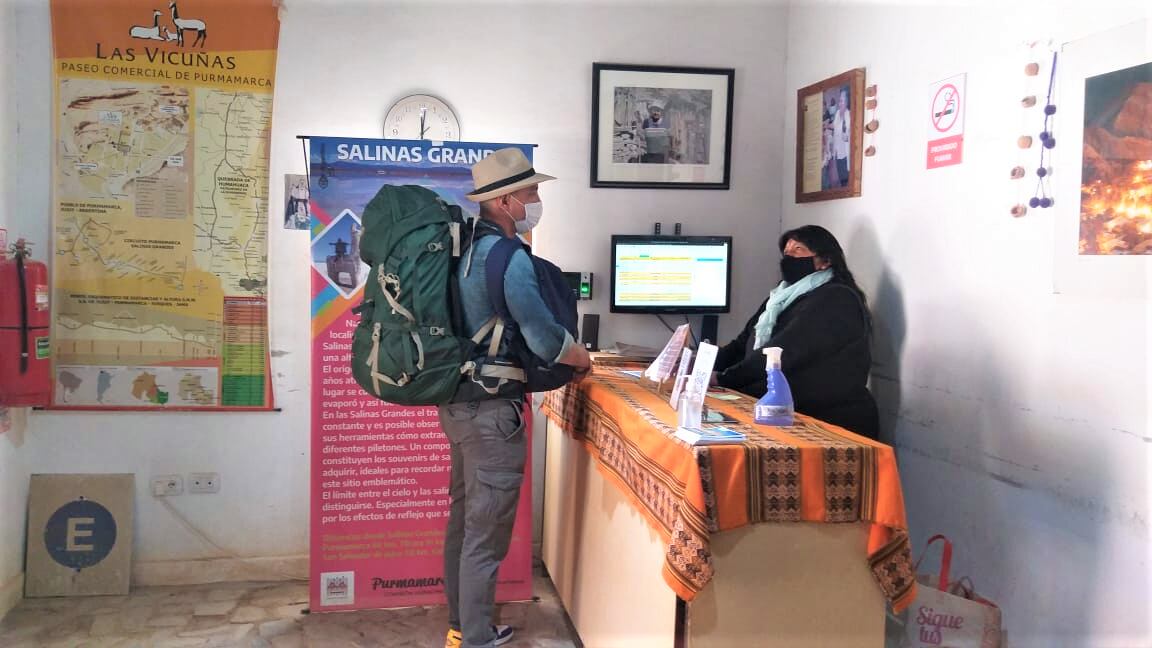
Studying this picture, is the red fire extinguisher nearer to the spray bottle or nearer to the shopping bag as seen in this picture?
the spray bottle

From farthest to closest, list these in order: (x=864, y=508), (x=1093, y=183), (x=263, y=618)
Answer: (x=263, y=618), (x=1093, y=183), (x=864, y=508)

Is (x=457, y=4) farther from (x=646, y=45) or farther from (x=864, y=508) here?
(x=864, y=508)

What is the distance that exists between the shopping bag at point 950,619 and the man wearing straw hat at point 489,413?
1137 millimetres

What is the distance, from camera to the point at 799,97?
144 inches

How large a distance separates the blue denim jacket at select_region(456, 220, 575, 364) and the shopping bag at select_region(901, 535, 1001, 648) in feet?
3.95

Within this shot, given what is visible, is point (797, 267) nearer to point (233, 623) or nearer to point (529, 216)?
point (529, 216)

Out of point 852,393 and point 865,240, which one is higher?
point 865,240

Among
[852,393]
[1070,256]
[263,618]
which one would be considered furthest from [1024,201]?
[263,618]

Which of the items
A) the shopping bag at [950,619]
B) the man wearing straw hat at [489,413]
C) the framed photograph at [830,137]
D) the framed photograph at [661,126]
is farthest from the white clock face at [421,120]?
the shopping bag at [950,619]

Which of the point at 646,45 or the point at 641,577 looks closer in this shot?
the point at 641,577

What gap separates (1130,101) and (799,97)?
1738 millimetres

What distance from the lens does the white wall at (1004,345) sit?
205cm

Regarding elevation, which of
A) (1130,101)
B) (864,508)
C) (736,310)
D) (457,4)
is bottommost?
(864,508)

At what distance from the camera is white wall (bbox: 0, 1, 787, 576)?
3371 mm
